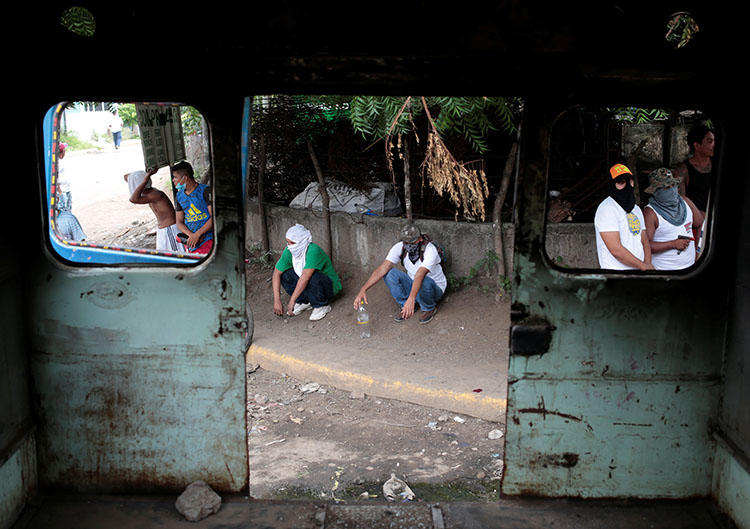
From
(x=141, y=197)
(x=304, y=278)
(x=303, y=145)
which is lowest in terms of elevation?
(x=304, y=278)

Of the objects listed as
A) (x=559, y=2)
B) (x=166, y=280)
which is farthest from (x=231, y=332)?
(x=559, y=2)

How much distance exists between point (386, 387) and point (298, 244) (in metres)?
2.43

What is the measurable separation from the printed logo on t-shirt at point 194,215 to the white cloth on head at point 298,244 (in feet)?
3.25

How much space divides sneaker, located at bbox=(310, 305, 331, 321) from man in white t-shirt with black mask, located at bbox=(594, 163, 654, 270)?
139 inches

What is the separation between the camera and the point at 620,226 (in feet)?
16.4

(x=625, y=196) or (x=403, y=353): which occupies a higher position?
(x=625, y=196)

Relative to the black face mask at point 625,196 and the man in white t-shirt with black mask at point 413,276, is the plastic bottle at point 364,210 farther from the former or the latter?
the black face mask at point 625,196

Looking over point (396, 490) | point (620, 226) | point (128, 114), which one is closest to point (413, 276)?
point (620, 226)

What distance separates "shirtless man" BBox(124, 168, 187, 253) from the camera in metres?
7.27

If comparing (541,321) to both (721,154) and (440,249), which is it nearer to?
(721,154)

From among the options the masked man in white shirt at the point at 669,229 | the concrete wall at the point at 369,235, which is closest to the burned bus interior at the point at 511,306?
the masked man in white shirt at the point at 669,229

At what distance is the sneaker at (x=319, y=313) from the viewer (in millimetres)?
7786

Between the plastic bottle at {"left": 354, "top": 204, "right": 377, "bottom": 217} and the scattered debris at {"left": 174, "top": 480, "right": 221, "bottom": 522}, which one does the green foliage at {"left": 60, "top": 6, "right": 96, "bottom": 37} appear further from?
the plastic bottle at {"left": 354, "top": 204, "right": 377, "bottom": 217}

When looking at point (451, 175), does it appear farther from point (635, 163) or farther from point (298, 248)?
point (635, 163)
